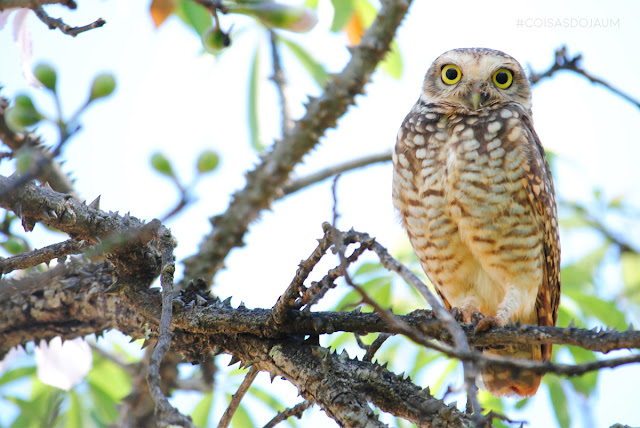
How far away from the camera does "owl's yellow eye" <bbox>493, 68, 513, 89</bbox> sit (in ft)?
10.8

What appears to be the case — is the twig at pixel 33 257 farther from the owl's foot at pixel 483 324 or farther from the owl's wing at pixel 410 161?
the owl's wing at pixel 410 161

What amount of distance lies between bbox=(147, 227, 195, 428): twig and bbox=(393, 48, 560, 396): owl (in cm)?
137

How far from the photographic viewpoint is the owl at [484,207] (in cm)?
276

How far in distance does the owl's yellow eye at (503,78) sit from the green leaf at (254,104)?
1.27 meters

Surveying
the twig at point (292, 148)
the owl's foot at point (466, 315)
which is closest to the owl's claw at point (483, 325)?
the owl's foot at point (466, 315)

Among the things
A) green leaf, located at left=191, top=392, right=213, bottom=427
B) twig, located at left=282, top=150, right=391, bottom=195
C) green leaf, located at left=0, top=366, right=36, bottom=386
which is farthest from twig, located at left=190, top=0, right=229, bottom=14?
green leaf, located at left=0, top=366, right=36, bottom=386

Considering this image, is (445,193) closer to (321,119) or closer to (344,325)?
(321,119)

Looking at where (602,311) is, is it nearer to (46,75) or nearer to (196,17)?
(196,17)

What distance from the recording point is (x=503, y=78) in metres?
3.31

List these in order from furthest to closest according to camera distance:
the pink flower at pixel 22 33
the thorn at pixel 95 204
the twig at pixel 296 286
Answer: the thorn at pixel 95 204
the pink flower at pixel 22 33
the twig at pixel 296 286

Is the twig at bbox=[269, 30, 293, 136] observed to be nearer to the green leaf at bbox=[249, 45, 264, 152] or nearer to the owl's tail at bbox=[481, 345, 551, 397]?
the green leaf at bbox=[249, 45, 264, 152]

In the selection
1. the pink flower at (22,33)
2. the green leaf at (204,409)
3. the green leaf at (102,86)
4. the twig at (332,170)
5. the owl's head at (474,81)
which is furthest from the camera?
the twig at (332,170)

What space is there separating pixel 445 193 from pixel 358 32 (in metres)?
0.87

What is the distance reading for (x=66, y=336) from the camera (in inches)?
96.7
